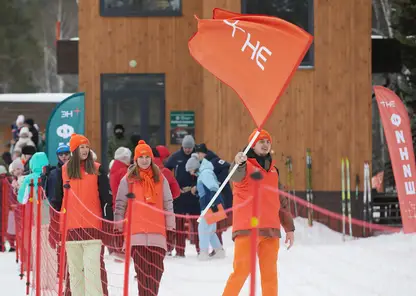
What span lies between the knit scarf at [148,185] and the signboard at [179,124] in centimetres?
1175

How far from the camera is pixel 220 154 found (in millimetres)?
20469

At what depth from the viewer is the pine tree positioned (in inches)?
2237

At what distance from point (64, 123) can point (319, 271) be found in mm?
8058

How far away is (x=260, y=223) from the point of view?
381 inches

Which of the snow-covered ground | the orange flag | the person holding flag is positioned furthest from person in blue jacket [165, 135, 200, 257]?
the person holding flag

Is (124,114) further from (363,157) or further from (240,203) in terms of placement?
(240,203)

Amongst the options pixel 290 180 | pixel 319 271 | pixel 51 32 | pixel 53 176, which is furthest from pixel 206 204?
pixel 51 32

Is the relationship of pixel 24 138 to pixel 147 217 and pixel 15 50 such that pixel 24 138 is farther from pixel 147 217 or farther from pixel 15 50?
pixel 15 50

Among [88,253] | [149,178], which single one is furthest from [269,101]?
[88,253]

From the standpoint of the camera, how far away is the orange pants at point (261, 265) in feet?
31.5

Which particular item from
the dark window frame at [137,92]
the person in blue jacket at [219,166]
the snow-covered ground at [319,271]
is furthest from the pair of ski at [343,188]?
the dark window frame at [137,92]

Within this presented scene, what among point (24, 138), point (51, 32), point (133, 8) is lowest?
point (24, 138)

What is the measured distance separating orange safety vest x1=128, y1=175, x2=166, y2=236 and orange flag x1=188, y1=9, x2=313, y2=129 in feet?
4.38

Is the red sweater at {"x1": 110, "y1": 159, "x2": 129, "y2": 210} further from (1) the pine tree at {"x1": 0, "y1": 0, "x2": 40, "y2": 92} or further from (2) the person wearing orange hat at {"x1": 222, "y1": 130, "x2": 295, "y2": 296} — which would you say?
(1) the pine tree at {"x1": 0, "y1": 0, "x2": 40, "y2": 92}
